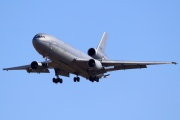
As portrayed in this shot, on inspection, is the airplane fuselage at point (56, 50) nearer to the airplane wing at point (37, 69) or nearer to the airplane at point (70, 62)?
the airplane at point (70, 62)

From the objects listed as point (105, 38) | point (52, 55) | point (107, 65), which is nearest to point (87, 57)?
point (107, 65)

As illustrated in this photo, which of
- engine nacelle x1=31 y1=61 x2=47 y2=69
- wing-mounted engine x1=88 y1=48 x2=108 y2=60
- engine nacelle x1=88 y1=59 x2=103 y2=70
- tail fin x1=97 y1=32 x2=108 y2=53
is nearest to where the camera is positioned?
engine nacelle x1=88 y1=59 x2=103 y2=70

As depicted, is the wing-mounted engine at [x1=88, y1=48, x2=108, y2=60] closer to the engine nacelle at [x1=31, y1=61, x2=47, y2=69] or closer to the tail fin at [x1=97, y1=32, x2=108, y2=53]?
the tail fin at [x1=97, y1=32, x2=108, y2=53]

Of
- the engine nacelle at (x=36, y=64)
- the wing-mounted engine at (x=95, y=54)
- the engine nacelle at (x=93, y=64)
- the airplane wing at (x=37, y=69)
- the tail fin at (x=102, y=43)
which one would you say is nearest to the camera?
the engine nacelle at (x=93, y=64)

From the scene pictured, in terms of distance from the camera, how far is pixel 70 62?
5944 centimetres

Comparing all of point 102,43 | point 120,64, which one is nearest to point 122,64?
point 120,64

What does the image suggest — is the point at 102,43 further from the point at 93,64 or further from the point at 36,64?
the point at 36,64

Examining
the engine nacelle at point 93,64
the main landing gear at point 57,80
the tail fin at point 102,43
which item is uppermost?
the tail fin at point 102,43

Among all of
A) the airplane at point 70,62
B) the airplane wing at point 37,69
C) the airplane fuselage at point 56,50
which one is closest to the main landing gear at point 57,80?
the airplane at point 70,62

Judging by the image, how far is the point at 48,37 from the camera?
57688 millimetres

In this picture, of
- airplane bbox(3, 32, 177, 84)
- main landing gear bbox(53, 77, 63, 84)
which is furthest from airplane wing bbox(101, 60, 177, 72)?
main landing gear bbox(53, 77, 63, 84)

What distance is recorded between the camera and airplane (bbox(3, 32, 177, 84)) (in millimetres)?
57375

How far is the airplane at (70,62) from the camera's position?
5738 cm

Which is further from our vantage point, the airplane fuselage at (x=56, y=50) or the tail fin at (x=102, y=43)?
the tail fin at (x=102, y=43)
